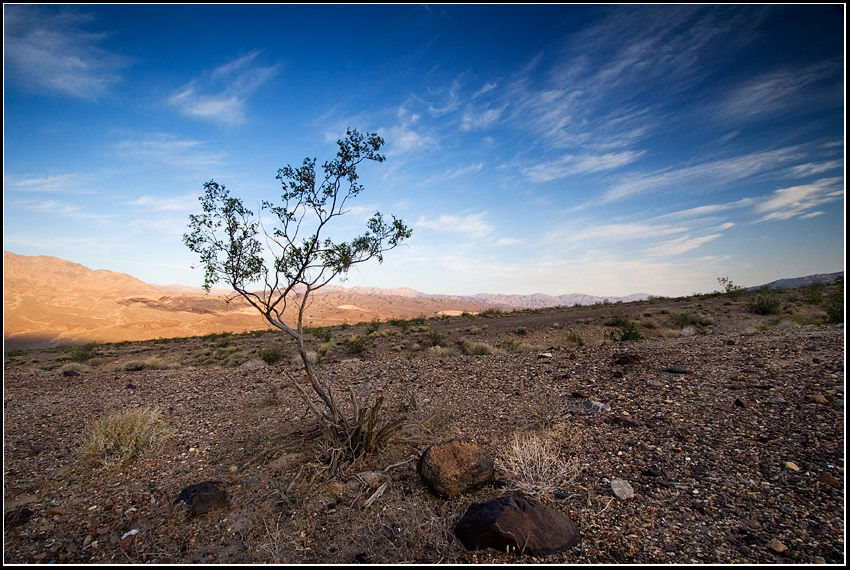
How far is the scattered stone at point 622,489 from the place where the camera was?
4222mm

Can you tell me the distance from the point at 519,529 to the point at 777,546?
7.11 ft

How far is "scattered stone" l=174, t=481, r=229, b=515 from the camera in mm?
4707

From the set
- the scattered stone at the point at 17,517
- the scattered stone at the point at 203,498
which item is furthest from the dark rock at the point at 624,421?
the scattered stone at the point at 17,517

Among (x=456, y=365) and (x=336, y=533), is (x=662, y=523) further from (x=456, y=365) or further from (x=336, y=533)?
(x=456, y=365)

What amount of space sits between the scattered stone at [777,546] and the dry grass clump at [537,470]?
1.73 m

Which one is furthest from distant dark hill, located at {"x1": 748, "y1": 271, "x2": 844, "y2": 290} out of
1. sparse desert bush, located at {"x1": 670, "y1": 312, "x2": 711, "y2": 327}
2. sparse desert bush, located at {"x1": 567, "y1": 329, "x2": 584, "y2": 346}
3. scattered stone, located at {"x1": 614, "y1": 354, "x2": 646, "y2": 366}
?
scattered stone, located at {"x1": 614, "y1": 354, "x2": 646, "y2": 366}

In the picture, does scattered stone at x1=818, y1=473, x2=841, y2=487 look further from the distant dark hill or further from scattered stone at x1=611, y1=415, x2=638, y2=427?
the distant dark hill

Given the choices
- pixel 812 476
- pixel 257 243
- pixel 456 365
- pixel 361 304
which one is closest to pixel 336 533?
pixel 257 243

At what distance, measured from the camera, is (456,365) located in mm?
10711

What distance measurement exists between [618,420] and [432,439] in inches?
114

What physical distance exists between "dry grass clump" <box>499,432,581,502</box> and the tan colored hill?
71.2ft

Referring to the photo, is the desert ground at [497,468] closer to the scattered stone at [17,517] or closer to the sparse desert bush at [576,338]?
the scattered stone at [17,517]

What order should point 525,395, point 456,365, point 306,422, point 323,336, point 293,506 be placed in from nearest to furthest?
point 293,506
point 306,422
point 525,395
point 456,365
point 323,336

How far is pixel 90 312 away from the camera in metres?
→ 55.1
